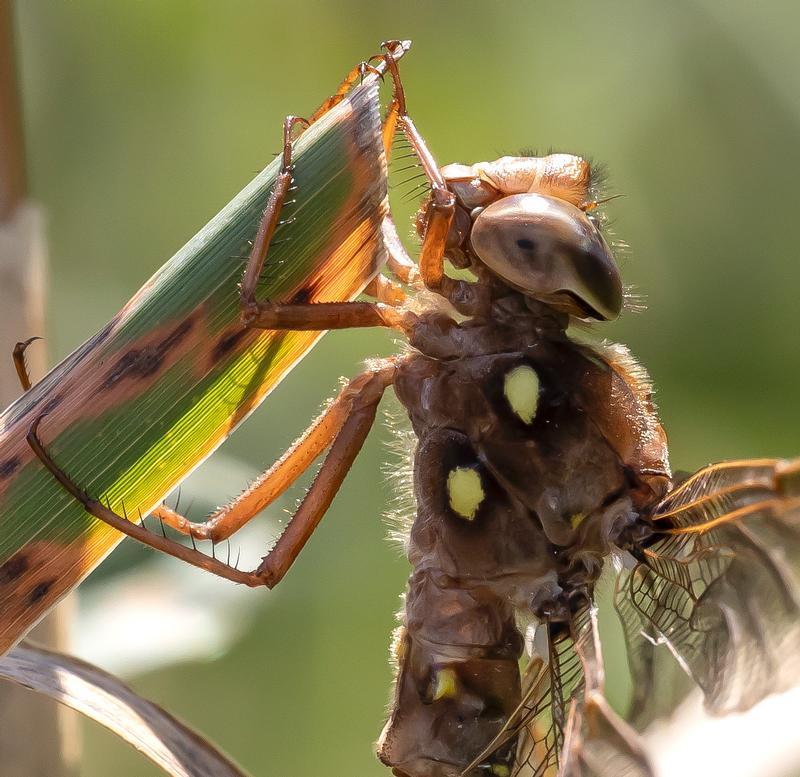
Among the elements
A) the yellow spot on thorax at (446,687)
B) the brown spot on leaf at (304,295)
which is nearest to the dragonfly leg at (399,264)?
the brown spot on leaf at (304,295)

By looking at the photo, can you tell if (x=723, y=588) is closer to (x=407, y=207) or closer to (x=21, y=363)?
(x=21, y=363)

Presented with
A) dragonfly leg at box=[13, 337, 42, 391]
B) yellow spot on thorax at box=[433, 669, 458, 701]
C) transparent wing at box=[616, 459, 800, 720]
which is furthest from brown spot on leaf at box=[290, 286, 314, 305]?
yellow spot on thorax at box=[433, 669, 458, 701]

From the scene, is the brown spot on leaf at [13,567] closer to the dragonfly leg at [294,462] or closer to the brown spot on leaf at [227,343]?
the brown spot on leaf at [227,343]

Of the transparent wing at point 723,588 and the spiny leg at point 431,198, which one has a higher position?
the spiny leg at point 431,198

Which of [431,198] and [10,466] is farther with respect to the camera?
[431,198]

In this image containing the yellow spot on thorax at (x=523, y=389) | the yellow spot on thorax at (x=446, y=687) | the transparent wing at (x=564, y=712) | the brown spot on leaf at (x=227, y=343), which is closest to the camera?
the brown spot on leaf at (x=227, y=343)

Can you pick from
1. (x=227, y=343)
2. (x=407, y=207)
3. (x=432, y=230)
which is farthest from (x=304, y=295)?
(x=407, y=207)
